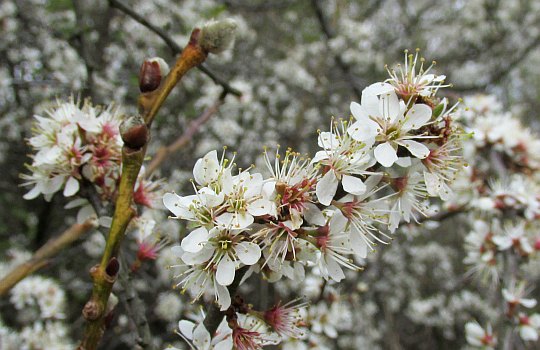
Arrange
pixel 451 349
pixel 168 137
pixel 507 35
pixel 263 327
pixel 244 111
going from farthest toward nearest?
pixel 507 35 → pixel 451 349 → pixel 244 111 → pixel 168 137 → pixel 263 327

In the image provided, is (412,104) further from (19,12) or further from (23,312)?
(19,12)

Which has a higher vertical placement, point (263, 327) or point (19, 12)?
point (19, 12)

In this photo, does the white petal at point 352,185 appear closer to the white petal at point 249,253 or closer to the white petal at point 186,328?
the white petal at point 249,253

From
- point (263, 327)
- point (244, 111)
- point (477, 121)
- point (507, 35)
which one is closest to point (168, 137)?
point (244, 111)

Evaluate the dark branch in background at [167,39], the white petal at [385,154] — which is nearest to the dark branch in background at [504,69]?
the dark branch in background at [167,39]

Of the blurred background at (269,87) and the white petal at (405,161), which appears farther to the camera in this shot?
the blurred background at (269,87)

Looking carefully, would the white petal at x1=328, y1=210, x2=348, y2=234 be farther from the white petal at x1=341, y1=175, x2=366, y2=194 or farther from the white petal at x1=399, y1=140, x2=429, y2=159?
the white petal at x1=399, y1=140, x2=429, y2=159
